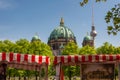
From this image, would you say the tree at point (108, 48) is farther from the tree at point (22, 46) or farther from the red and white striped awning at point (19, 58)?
the red and white striped awning at point (19, 58)

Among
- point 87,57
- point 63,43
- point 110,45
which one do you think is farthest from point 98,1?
point 63,43

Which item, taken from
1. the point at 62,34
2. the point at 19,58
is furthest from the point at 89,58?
the point at 62,34

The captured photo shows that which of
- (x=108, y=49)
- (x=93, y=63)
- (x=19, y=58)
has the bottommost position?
(x=93, y=63)

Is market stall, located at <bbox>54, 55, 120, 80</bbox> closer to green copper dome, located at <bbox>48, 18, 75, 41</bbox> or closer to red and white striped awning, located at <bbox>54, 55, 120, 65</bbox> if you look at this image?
red and white striped awning, located at <bbox>54, 55, 120, 65</bbox>

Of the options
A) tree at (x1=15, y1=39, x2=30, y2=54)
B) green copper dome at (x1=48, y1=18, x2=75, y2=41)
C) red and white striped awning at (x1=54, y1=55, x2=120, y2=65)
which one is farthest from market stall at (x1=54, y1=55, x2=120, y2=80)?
green copper dome at (x1=48, y1=18, x2=75, y2=41)

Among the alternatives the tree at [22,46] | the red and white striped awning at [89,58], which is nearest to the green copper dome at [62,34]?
the tree at [22,46]

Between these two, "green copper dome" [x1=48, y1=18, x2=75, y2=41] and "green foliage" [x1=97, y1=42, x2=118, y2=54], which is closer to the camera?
"green foliage" [x1=97, y1=42, x2=118, y2=54]

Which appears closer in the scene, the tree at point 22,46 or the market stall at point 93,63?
the market stall at point 93,63

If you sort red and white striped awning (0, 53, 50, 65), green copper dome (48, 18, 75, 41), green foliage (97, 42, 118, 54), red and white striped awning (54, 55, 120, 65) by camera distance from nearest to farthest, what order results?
red and white striped awning (0, 53, 50, 65) < red and white striped awning (54, 55, 120, 65) < green foliage (97, 42, 118, 54) < green copper dome (48, 18, 75, 41)

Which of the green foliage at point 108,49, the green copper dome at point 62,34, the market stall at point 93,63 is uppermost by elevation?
the green copper dome at point 62,34

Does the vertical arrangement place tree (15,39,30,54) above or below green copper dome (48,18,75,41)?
below

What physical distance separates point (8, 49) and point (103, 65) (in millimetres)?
59811

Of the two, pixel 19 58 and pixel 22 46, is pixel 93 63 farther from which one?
pixel 22 46

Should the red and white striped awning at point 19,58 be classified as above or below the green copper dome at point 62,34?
below
